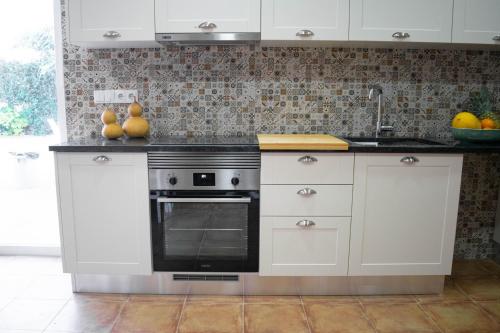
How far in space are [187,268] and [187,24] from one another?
141 centimetres

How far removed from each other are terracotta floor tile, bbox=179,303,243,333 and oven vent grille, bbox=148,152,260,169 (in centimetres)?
79

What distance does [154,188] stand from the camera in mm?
2121

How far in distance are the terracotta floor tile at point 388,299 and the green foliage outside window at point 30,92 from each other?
8.01 feet

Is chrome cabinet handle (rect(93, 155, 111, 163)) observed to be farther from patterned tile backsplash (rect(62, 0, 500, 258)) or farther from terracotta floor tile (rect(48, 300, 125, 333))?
terracotta floor tile (rect(48, 300, 125, 333))

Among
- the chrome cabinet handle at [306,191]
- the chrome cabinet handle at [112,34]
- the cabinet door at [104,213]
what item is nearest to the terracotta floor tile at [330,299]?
the chrome cabinet handle at [306,191]

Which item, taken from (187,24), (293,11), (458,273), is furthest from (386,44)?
(458,273)

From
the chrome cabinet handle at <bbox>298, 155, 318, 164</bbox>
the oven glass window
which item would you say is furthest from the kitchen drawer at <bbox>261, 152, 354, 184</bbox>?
the oven glass window

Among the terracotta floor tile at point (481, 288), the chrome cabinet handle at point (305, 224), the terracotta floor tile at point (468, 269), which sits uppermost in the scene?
the chrome cabinet handle at point (305, 224)

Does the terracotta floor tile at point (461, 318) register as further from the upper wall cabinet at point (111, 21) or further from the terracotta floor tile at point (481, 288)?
the upper wall cabinet at point (111, 21)

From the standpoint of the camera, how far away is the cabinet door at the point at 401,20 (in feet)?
7.22

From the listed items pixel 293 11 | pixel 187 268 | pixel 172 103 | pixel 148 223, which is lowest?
pixel 187 268

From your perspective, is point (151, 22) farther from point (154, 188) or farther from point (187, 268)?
point (187, 268)

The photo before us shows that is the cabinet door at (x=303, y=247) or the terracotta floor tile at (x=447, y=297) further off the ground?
the cabinet door at (x=303, y=247)

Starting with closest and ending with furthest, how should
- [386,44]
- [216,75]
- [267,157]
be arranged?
[267,157]
[386,44]
[216,75]
